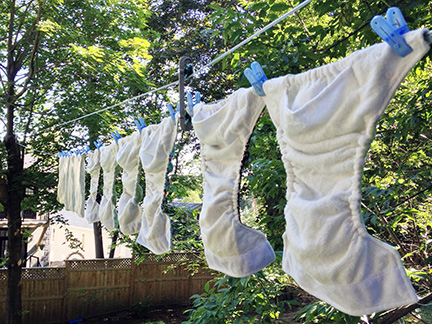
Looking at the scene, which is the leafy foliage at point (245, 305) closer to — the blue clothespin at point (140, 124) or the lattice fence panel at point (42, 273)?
the blue clothespin at point (140, 124)

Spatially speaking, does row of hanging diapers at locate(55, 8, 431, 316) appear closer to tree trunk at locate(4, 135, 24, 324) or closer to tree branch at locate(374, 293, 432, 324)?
tree branch at locate(374, 293, 432, 324)

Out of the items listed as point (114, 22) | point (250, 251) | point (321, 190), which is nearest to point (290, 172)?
point (321, 190)

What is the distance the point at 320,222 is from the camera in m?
0.81

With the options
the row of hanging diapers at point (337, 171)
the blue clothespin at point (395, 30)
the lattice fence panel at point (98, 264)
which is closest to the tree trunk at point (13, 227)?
the lattice fence panel at point (98, 264)

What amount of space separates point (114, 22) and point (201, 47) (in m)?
3.40

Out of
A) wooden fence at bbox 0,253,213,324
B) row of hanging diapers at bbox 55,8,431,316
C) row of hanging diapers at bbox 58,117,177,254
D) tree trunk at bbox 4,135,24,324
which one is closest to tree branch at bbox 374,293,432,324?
row of hanging diapers at bbox 55,8,431,316

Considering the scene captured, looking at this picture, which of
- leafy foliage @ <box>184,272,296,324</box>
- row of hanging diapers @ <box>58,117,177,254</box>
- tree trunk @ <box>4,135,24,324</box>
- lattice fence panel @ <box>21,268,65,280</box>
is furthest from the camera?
lattice fence panel @ <box>21,268,65,280</box>

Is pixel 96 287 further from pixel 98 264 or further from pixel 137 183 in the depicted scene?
pixel 137 183

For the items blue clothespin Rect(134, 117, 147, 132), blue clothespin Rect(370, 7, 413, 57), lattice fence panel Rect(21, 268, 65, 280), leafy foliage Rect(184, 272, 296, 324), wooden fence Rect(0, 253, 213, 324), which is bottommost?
wooden fence Rect(0, 253, 213, 324)

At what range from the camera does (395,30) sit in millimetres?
690

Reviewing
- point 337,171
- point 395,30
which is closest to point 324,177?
point 337,171

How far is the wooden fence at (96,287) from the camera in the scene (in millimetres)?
6539

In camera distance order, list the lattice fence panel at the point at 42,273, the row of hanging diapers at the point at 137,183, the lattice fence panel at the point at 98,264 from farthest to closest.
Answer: the lattice fence panel at the point at 98,264 < the lattice fence panel at the point at 42,273 < the row of hanging diapers at the point at 137,183

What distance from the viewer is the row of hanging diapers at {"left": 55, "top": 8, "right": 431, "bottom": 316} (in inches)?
29.3
